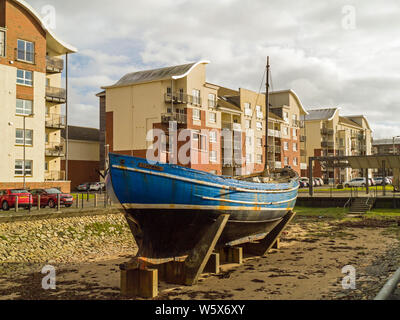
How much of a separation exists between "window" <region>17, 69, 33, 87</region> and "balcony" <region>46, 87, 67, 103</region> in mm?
2959

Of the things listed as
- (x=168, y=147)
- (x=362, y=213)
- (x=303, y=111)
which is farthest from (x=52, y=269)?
(x=303, y=111)

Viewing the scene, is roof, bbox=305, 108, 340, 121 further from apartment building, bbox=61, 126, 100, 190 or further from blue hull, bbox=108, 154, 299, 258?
blue hull, bbox=108, 154, 299, 258

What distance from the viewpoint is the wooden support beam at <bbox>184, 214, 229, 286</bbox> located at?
1284cm

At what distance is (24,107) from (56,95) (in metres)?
4.55

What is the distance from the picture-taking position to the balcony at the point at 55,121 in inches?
1560

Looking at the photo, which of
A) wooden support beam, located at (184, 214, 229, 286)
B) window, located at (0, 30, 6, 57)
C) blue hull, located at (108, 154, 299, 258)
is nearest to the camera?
blue hull, located at (108, 154, 299, 258)

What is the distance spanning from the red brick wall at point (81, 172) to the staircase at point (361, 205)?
34.8 metres

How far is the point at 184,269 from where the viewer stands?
13.0 meters

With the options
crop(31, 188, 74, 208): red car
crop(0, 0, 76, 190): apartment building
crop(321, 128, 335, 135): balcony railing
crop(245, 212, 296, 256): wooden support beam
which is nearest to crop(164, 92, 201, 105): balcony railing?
crop(0, 0, 76, 190): apartment building

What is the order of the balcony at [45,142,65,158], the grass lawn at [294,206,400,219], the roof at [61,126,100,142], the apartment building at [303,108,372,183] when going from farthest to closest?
the apartment building at [303,108,372,183] → the roof at [61,126,100,142] → the balcony at [45,142,65,158] → the grass lawn at [294,206,400,219]

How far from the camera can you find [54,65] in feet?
128

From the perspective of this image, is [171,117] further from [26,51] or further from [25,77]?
[26,51]

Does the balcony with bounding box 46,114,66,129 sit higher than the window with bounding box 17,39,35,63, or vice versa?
the window with bounding box 17,39,35,63
